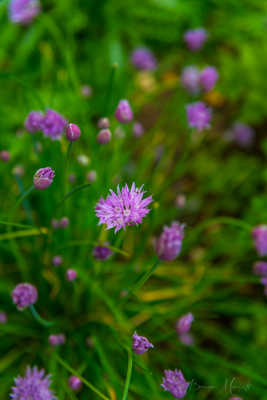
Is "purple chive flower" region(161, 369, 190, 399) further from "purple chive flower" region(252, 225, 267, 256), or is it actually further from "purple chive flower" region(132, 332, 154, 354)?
"purple chive flower" region(252, 225, 267, 256)

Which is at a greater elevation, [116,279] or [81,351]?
[116,279]

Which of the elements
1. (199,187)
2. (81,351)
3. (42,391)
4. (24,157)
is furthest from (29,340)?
(199,187)

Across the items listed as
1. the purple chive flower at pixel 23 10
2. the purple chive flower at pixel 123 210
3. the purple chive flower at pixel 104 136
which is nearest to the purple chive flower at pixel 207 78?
the purple chive flower at pixel 104 136

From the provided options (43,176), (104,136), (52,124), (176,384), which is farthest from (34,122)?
(176,384)

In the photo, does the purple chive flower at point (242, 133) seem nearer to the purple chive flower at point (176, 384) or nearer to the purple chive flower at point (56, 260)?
the purple chive flower at point (56, 260)

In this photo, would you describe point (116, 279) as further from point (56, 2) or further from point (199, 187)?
point (56, 2)

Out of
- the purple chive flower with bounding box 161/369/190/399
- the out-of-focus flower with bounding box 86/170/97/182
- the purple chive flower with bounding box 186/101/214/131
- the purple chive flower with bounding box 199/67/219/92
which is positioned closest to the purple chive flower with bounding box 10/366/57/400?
the purple chive flower with bounding box 161/369/190/399
